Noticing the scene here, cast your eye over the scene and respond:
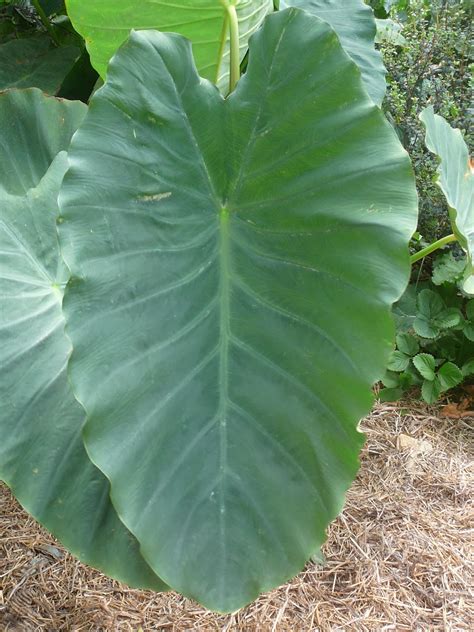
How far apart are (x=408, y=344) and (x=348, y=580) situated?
91cm

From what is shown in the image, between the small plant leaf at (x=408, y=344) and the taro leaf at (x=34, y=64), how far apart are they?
136 centimetres

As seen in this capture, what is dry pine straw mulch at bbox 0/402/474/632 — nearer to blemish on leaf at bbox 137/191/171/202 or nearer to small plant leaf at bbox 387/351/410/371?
small plant leaf at bbox 387/351/410/371

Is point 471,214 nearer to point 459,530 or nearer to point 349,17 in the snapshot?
point 349,17

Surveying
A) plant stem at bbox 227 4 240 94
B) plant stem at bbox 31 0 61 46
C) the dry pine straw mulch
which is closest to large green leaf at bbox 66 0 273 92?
plant stem at bbox 227 4 240 94

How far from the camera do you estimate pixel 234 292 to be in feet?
2.90

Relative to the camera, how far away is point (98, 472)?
36.9 inches

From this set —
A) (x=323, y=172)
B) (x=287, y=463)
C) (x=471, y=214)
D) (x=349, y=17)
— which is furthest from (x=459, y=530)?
(x=349, y=17)

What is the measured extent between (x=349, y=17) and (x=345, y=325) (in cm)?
108

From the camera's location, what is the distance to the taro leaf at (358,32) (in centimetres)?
156

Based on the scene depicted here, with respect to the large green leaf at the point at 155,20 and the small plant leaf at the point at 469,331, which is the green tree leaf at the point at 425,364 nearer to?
the small plant leaf at the point at 469,331

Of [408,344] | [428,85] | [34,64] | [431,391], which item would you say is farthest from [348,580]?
[428,85]

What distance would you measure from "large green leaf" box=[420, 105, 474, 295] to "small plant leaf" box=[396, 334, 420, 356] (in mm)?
814

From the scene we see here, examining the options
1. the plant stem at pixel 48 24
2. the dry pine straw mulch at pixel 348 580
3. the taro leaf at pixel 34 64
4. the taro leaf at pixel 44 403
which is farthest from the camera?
the plant stem at pixel 48 24

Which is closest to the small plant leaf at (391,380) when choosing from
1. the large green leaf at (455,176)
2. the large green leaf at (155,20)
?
the large green leaf at (455,176)
